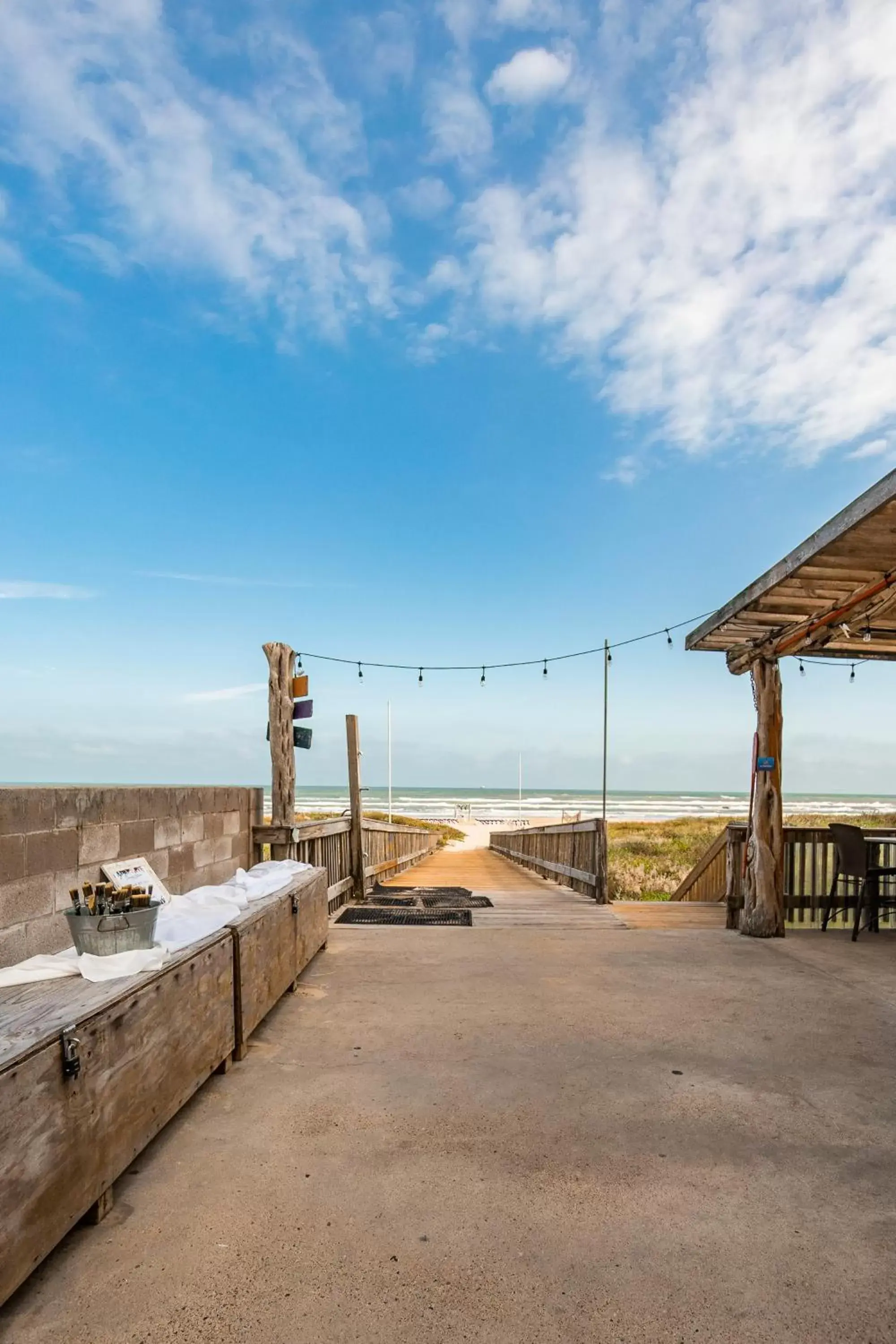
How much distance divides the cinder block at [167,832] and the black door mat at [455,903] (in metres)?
3.72

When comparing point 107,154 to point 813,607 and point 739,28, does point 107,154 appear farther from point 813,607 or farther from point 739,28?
point 813,607

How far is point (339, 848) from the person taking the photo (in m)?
7.55

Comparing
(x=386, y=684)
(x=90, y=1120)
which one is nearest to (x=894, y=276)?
(x=90, y=1120)

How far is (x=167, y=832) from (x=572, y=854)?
6646 mm

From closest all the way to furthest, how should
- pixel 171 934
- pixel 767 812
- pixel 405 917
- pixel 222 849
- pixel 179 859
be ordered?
pixel 171 934, pixel 179 859, pixel 222 849, pixel 767 812, pixel 405 917

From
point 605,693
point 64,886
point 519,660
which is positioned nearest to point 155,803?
point 64,886

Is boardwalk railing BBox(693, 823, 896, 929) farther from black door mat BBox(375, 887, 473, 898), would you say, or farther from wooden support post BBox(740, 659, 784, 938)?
black door mat BBox(375, 887, 473, 898)

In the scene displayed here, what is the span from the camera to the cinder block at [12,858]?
2670mm

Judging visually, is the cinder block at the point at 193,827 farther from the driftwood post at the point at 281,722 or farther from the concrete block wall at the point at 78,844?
the driftwood post at the point at 281,722

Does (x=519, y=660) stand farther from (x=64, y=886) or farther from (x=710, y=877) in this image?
(x=64, y=886)

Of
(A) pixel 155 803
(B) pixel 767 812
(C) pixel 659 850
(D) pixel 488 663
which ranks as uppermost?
(D) pixel 488 663

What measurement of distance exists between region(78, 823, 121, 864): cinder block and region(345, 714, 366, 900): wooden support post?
4320 millimetres

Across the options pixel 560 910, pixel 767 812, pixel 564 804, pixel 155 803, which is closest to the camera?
pixel 155 803

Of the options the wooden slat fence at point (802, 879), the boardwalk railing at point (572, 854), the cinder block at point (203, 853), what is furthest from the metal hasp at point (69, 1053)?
the boardwalk railing at point (572, 854)
